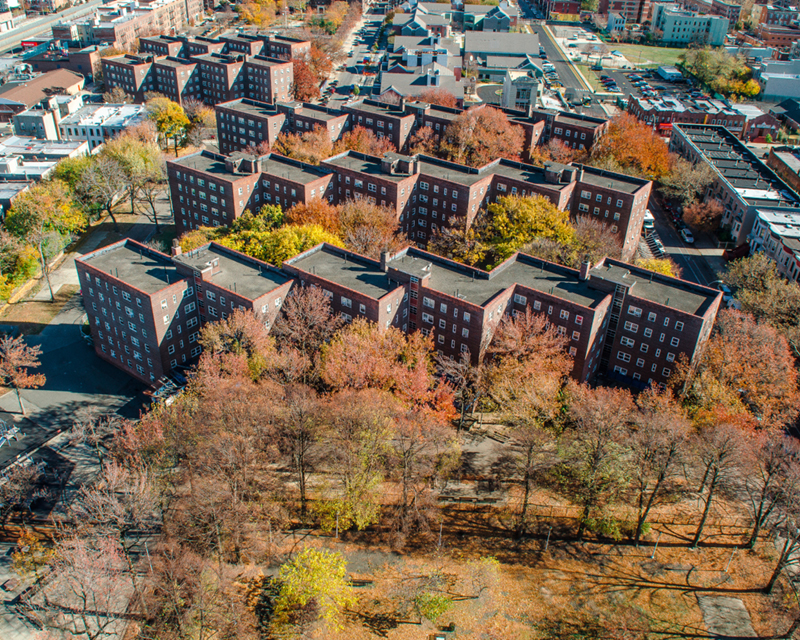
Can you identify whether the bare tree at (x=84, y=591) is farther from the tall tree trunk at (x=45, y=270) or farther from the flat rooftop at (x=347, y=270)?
the tall tree trunk at (x=45, y=270)

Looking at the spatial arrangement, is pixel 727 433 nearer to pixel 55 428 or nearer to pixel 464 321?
pixel 464 321

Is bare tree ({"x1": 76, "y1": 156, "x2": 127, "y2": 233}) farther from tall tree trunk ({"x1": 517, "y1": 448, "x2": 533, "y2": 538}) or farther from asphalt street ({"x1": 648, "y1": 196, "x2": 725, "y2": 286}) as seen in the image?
asphalt street ({"x1": 648, "y1": 196, "x2": 725, "y2": 286})

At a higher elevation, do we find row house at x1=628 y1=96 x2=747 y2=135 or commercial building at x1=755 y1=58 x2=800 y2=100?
commercial building at x1=755 y1=58 x2=800 y2=100

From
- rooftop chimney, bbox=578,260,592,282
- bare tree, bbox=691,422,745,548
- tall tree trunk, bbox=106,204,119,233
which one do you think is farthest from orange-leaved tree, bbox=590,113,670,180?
tall tree trunk, bbox=106,204,119,233

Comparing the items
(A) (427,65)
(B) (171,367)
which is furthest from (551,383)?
(A) (427,65)

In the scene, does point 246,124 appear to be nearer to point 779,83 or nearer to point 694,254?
point 694,254

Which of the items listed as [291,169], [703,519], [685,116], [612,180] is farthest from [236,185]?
[685,116]
